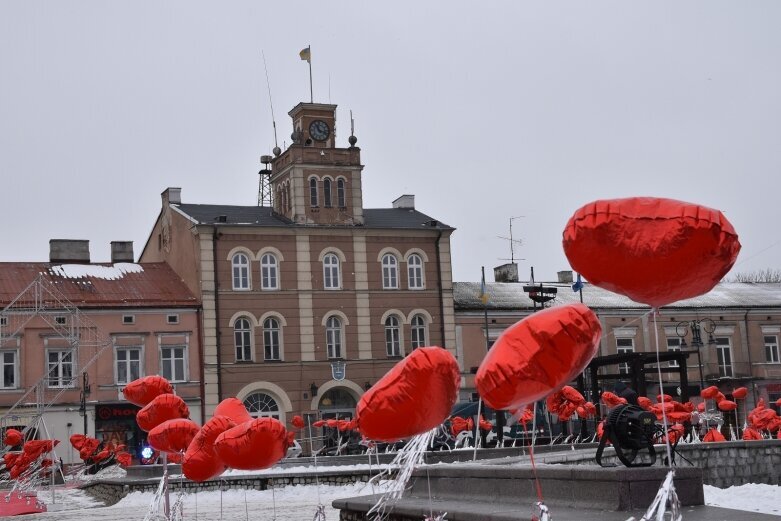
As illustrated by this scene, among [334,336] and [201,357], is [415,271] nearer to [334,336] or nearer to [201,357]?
[334,336]

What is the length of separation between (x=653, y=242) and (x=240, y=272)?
37.5 meters

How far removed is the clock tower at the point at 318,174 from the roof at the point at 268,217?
0.67 m

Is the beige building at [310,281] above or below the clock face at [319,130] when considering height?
below

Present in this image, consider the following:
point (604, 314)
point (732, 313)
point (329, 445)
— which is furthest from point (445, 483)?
point (732, 313)

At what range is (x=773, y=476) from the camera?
19.6 meters

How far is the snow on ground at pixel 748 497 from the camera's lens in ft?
50.2

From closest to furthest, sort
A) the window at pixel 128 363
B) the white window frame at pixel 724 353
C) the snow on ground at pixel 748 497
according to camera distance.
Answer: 1. the snow on ground at pixel 748 497
2. the window at pixel 128 363
3. the white window frame at pixel 724 353

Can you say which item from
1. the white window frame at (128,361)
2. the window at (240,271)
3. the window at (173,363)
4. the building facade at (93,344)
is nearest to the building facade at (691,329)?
the window at (240,271)

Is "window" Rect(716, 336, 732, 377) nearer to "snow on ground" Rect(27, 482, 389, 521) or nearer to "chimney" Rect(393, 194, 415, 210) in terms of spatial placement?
"chimney" Rect(393, 194, 415, 210)

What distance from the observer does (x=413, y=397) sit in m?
10.5

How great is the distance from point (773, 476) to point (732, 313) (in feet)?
115

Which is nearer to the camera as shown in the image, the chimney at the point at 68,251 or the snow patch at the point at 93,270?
the snow patch at the point at 93,270

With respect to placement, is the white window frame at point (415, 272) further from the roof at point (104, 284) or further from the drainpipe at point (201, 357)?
the roof at point (104, 284)

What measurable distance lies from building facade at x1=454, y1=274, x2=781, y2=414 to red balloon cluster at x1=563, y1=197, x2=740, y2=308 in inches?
1579
